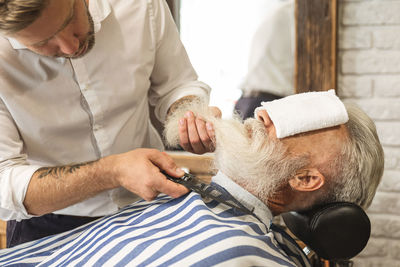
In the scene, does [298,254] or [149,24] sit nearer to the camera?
[298,254]

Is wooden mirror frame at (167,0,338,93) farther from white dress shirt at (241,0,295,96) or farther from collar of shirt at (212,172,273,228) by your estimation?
collar of shirt at (212,172,273,228)

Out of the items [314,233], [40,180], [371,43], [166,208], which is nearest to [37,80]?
[40,180]

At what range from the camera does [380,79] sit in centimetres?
200

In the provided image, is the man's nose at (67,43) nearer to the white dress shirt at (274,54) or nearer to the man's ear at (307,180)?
the man's ear at (307,180)

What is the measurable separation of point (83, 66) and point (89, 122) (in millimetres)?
205

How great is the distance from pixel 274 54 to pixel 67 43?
49.4 inches

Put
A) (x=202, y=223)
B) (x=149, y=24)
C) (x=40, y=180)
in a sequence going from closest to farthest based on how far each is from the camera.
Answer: (x=202, y=223) < (x=40, y=180) < (x=149, y=24)

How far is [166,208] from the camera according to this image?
4.30 feet

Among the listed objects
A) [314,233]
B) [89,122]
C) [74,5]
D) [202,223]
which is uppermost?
[74,5]

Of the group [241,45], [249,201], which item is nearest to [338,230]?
[249,201]

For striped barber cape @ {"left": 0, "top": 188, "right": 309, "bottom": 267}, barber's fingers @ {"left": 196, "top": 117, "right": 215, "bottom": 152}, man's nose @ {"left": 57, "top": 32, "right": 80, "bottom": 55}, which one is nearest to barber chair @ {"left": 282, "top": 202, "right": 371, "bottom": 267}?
striped barber cape @ {"left": 0, "top": 188, "right": 309, "bottom": 267}

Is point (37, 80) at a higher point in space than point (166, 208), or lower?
higher

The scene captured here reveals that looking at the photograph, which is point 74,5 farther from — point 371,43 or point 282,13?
point 371,43

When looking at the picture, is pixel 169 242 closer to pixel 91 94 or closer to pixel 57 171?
pixel 57 171
